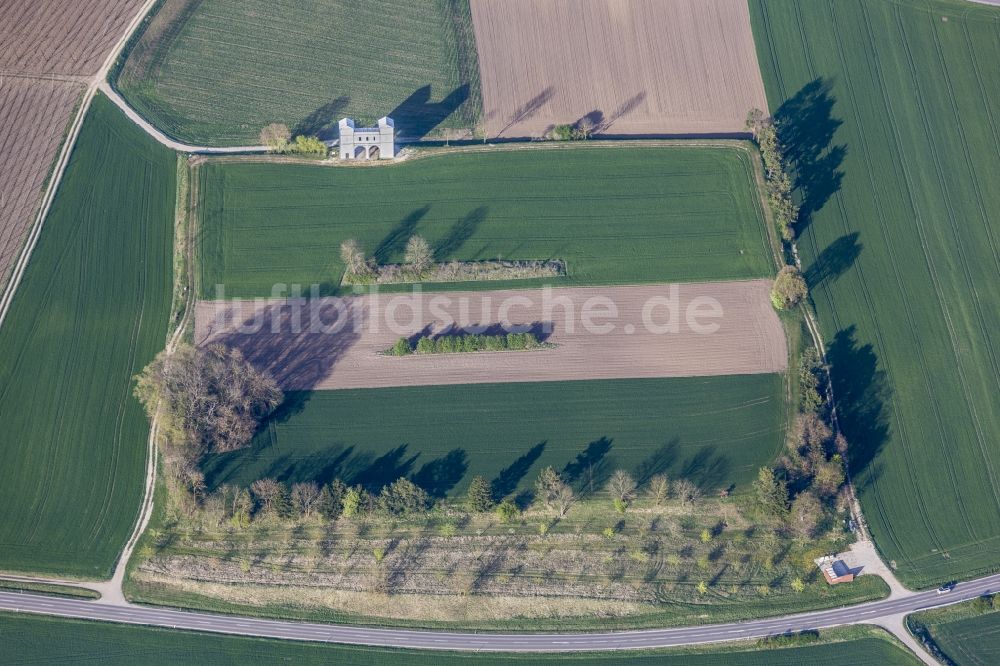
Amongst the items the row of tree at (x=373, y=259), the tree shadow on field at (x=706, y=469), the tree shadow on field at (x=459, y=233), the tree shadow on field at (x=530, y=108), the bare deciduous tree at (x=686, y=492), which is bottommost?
the bare deciduous tree at (x=686, y=492)

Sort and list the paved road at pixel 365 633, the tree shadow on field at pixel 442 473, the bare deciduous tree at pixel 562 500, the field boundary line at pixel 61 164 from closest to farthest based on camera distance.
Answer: the paved road at pixel 365 633
the bare deciduous tree at pixel 562 500
the tree shadow on field at pixel 442 473
the field boundary line at pixel 61 164

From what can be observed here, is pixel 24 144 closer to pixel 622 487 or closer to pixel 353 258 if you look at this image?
pixel 353 258

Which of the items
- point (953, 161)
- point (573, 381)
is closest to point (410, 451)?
point (573, 381)

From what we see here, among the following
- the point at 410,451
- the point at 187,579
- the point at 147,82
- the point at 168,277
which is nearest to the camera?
the point at 187,579

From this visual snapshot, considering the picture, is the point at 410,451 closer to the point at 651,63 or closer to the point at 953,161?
the point at 651,63

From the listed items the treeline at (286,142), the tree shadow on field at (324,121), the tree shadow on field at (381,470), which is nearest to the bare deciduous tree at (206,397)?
the tree shadow on field at (381,470)

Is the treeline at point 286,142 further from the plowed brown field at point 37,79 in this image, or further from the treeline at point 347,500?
the treeline at point 347,500

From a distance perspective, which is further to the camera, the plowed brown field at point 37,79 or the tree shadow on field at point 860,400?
the plowed brown field at point 37,79
